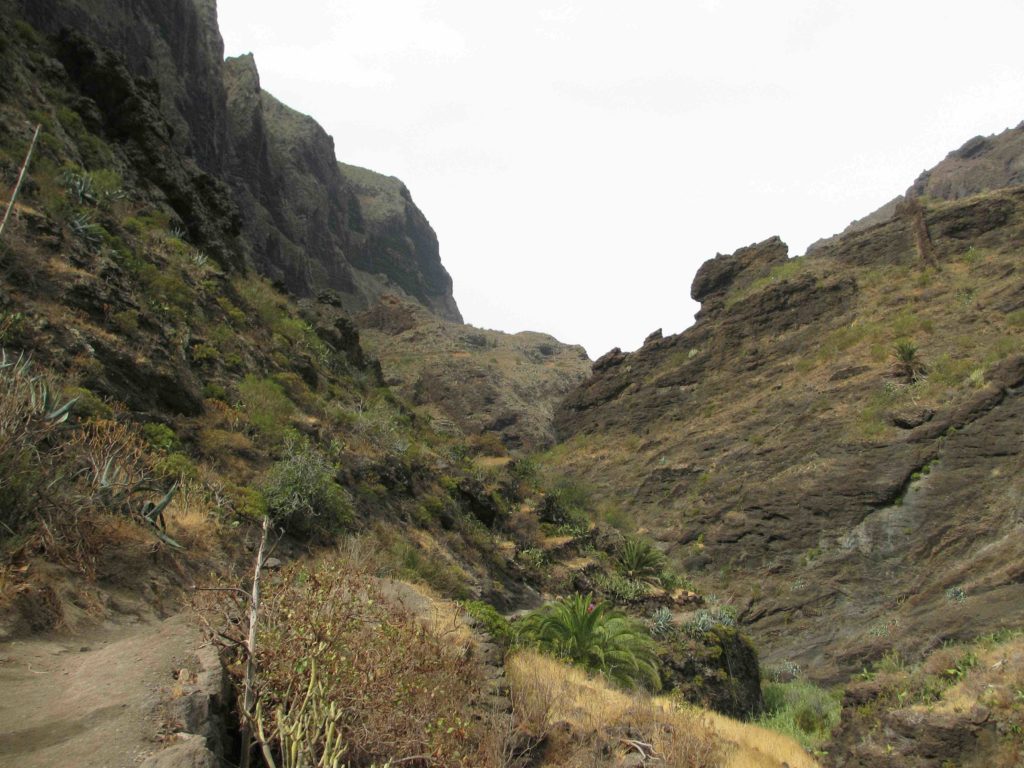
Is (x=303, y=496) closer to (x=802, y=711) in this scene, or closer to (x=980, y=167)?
(x=802, y=711)

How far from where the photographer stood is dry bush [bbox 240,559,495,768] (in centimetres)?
439

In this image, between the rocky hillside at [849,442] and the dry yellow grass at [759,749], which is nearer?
the dry yellow grass at [759,749]

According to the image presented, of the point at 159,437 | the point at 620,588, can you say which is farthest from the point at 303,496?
the point at 620,588

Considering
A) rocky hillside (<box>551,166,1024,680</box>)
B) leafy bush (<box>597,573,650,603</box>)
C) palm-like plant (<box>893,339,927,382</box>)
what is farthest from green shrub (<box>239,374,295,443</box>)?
palm-like plant (<box>893,339,927,382</box>)

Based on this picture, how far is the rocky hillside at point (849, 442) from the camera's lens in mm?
20000

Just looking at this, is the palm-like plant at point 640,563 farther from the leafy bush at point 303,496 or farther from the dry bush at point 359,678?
the dry bush at point 359,678

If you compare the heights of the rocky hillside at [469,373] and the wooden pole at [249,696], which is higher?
the rocky hillside at [469,373]

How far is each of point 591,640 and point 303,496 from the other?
226 inches

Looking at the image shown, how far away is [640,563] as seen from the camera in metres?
23.3

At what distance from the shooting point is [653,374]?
46.4 m

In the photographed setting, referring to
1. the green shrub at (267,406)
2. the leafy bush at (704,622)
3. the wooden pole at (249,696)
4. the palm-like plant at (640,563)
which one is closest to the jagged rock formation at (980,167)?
the palm-like plant at (640,563)

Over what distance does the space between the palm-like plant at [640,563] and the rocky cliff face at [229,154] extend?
17788 mm

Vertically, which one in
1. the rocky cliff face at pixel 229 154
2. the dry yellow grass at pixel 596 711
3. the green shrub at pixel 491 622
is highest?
the rocky cliff face at pixel 229 154

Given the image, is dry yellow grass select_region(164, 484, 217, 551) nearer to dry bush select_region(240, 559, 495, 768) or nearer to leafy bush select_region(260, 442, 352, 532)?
leafy bush select_region(260, 442, 352, 532)
